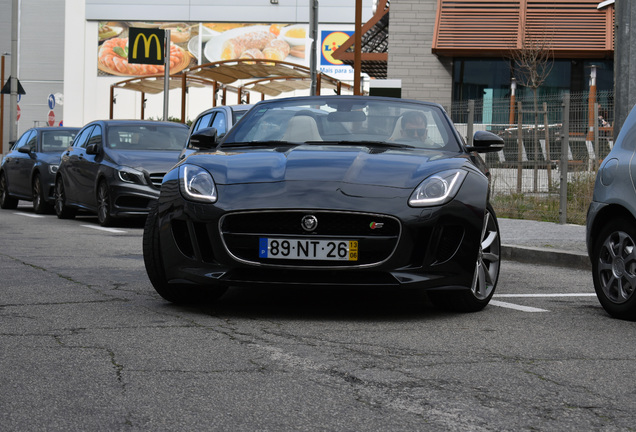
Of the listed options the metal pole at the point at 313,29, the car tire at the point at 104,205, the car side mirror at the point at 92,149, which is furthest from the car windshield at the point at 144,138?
the metal pole at the point at 313,29

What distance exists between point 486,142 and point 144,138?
903cm

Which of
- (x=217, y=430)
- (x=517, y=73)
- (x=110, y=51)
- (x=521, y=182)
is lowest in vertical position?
(x=217, y=430)

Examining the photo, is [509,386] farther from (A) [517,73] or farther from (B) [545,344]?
(A) [517,73]

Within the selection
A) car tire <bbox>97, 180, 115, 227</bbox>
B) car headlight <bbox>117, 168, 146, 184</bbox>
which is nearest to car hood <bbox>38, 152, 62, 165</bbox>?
car tire <bbox>97, 180, 115, 227</bbox>

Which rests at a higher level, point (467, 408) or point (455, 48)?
point (455, 48)

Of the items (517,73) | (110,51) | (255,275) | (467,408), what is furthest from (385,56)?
(110,51)

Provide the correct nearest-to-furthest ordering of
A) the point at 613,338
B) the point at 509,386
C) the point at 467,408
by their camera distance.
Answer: the point at 467,408, the point at 509,386, the point at 613,338

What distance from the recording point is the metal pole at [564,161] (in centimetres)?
1411

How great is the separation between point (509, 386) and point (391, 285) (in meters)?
1.57

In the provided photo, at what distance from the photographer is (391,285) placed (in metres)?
5.84

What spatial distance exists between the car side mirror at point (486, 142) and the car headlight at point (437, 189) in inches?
47.5

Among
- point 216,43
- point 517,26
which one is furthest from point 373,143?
point 216,43

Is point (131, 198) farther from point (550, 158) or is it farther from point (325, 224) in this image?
point (325, 224)

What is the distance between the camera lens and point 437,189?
5984 mm
